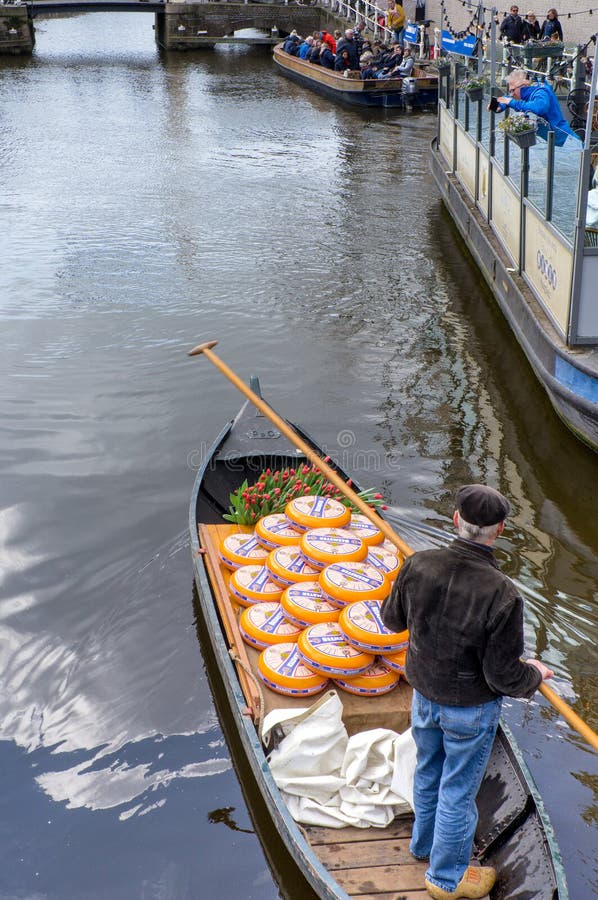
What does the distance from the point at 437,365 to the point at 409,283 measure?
2970 millimetres

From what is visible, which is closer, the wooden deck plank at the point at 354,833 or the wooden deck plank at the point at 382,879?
the wooden deck plank at the point at 382,879

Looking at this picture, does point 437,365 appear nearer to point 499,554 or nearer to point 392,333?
point 392,333

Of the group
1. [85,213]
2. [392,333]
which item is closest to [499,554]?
[392,333]

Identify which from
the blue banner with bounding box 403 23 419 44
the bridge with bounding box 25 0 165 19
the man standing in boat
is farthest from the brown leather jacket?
the bridge with bounding box 25 0 165 19

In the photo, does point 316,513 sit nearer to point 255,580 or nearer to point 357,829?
point 255,580

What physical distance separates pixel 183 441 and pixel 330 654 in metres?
4.78

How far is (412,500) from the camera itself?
8414 mm

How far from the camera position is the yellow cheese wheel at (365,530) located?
6211mm

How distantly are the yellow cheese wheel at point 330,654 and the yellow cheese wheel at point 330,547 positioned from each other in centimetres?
58

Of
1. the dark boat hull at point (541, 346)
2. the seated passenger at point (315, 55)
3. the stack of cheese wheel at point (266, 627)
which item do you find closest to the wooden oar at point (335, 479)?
the stack of cheese wheel at point (266, 627)

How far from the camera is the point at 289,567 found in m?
5.95

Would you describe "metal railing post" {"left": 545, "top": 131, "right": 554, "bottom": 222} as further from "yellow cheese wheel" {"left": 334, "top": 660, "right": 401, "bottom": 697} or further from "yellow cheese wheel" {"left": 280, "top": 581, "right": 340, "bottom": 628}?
"yellow cheese wheel" {"left": 334, "top": 660, "right": 401, "bottom": 697}

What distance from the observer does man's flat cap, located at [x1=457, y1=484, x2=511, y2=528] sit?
140 inches

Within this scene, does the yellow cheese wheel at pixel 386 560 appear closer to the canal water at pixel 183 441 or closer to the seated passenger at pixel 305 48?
the canal water at pixel 183 441
